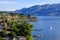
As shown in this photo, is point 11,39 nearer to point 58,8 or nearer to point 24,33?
point 24,33

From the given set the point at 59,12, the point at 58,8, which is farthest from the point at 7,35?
the point at 58,8

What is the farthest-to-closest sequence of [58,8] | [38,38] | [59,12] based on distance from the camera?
[58,8]
[59,12]
[38,38]

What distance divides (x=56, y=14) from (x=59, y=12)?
1.16 m

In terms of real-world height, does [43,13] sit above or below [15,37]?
below

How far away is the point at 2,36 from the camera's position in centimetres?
695

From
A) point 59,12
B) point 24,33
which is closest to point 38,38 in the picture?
point 24,33

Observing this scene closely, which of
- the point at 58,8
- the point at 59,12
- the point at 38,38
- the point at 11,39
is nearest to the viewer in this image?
the point at 11,39

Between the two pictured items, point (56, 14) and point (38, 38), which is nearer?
point (38, 38)

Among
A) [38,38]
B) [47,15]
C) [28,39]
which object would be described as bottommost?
[47,15]

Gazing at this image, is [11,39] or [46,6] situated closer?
[11,39]

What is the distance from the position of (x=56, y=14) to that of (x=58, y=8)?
3642mm

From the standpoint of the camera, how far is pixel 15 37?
23.0ft

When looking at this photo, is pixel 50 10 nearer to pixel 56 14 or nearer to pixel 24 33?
pixel 56 14

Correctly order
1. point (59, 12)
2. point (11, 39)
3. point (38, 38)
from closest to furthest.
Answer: point (11, 39) → point (38, 38) → point (59, 12)
